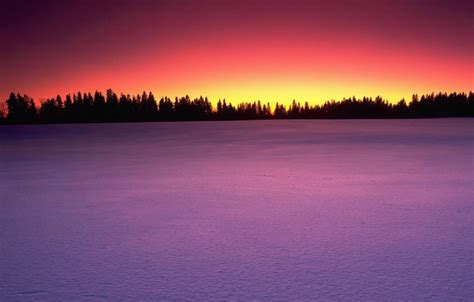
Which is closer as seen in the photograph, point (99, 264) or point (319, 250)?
point (99, 264)

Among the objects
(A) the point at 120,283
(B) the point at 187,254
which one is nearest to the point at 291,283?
(B) the point at 187,254

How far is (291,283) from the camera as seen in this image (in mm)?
2574

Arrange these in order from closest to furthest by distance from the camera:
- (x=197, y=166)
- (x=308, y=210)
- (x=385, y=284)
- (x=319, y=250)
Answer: (x=385, y=284) → (x=319, y=250) → (x=308, y=210) → (x=197, y=166)

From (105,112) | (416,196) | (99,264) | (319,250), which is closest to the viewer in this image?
(99,264)

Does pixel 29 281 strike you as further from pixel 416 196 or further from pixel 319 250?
pixel 416 196

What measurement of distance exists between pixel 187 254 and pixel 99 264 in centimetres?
69

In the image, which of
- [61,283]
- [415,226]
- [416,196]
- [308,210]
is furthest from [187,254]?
[416,196]

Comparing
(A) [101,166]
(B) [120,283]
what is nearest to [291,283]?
(B) [120,283]

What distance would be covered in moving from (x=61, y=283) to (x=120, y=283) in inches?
16.2

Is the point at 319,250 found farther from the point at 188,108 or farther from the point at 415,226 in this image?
the point at 188,108

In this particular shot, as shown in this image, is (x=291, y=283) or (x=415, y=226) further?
(x=415, y=226)

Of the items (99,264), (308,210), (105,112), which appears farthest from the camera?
(105,112)

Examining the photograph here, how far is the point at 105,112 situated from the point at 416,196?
10883cm

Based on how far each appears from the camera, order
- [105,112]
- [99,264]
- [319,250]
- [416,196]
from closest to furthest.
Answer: [99,264] < [319,250] < [416,196] < [105,112]
